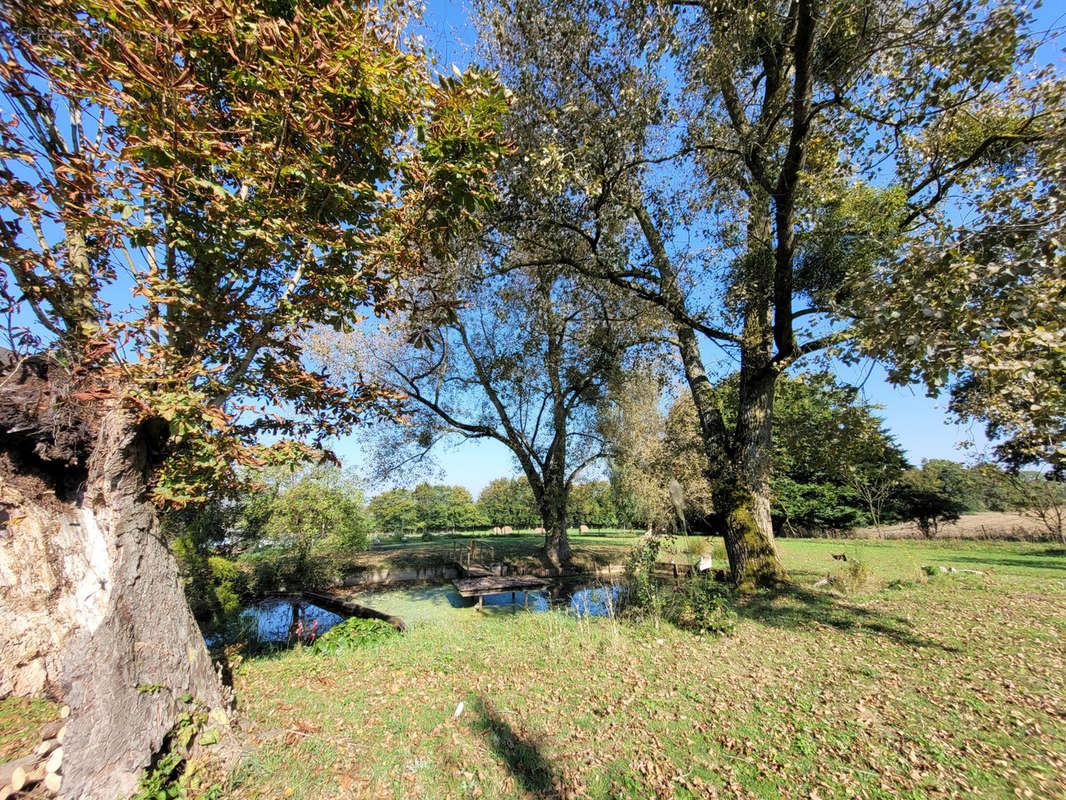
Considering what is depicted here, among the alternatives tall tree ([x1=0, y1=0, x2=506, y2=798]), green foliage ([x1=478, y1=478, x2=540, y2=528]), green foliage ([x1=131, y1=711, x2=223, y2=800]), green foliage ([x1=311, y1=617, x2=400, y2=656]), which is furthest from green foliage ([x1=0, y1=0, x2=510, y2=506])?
green foliage ([x1=478, y1=478, x2=540, y2=528])

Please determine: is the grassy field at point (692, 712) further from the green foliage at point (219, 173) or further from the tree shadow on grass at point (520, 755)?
the green foliage at point (219, 173)

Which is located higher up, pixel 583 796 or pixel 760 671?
pixel 760 671

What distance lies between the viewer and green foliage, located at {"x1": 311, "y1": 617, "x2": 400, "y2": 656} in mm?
6703

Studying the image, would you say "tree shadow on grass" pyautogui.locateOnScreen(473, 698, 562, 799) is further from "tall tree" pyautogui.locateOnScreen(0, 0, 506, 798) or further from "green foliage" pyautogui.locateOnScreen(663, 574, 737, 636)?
"green foliage" pyautogui.locateOnScreen(663, 574, 737, 636)

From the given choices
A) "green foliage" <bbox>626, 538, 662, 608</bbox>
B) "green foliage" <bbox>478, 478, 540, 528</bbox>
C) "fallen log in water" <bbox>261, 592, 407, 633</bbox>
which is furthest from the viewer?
"green foliage" <bbox>478, 478, 540, 528</bbox>

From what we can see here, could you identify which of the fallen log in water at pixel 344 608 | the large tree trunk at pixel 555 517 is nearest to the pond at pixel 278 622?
the fallen log in water at pixel 344 608

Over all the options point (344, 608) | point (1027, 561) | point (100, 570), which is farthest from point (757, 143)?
point (1027, 561)

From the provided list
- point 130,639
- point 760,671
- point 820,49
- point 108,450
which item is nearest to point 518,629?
point 760,671

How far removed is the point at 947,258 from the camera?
148 inches

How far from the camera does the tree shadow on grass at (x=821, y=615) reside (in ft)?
18.4

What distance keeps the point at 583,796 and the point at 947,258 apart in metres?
5.60

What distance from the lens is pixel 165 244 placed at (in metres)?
3.10

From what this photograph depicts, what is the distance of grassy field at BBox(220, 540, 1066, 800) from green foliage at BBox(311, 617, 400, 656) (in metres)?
0.49

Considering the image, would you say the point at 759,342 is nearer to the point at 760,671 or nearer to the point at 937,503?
the point at 760,671
